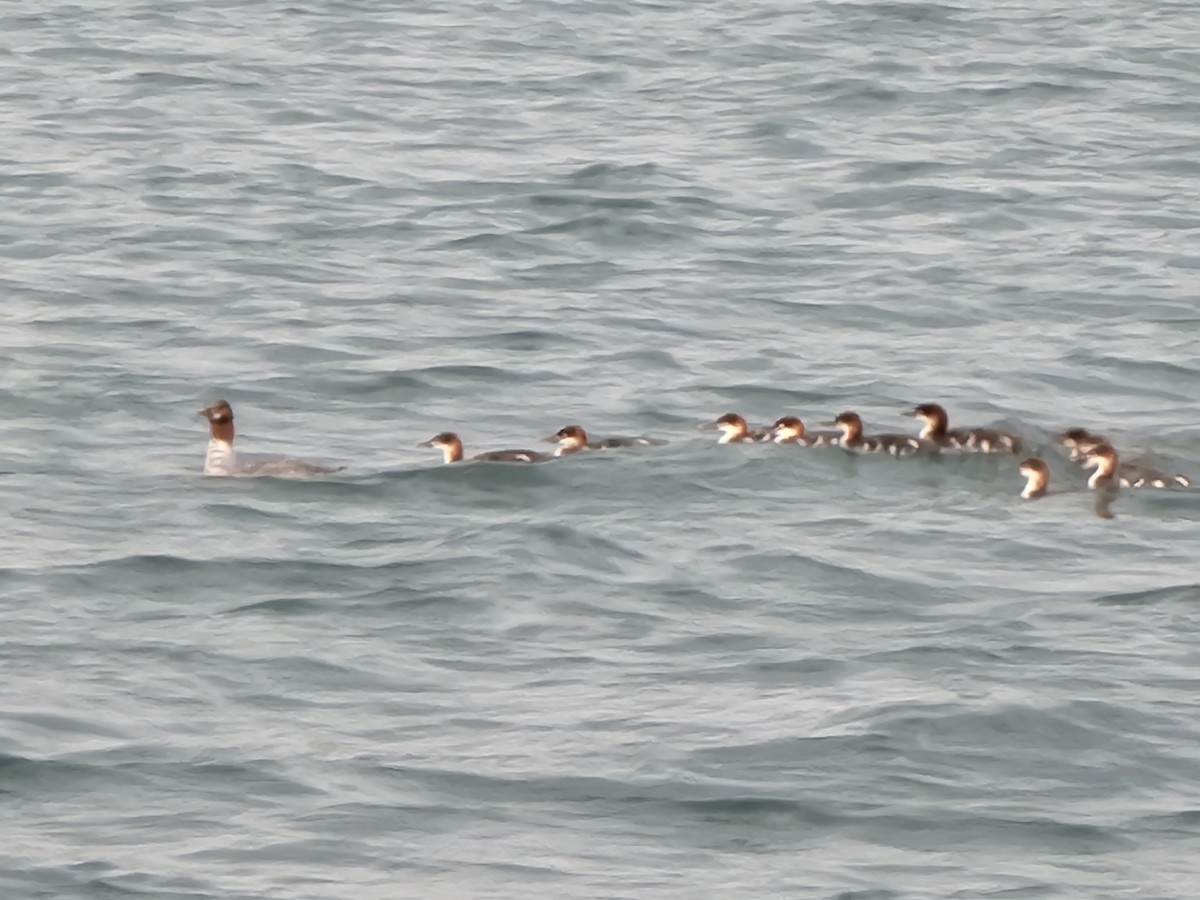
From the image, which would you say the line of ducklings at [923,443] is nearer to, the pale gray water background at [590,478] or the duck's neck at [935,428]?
the duck's neck at [935,428]

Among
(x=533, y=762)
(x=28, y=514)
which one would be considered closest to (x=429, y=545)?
(x=28, y=514)

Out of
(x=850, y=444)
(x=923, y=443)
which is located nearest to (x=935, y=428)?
(x=923, y=443)

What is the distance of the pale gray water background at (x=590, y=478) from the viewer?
10680 mm

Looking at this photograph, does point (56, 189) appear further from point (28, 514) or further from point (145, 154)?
point (28, 514)

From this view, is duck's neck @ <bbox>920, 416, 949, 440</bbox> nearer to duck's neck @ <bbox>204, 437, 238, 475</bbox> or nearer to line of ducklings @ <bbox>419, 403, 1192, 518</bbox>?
line of ducklings @ <bbox>419, 403, 1192, 518</bbox>

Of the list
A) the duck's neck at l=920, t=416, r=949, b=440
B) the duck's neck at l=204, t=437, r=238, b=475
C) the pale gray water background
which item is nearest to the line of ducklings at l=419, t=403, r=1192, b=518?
the duck's neck at l=920, t=416, r=949, b=440

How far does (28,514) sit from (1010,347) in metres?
6.48

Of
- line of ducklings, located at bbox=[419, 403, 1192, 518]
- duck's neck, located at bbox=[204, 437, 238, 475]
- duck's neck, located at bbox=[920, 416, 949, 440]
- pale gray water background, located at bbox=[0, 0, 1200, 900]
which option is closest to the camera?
pale gray water background, located at bbox=[0, 0, 1200, 900]

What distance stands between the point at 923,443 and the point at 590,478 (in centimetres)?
184

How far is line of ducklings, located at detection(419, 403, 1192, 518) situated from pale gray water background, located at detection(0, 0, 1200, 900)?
152mm

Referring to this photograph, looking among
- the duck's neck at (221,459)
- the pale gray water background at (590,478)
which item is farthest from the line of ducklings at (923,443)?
the duck's neck at (221,459)

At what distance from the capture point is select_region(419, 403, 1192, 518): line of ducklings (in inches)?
587

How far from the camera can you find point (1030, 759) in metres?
11.3

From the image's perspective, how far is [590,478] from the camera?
15.0 metres
